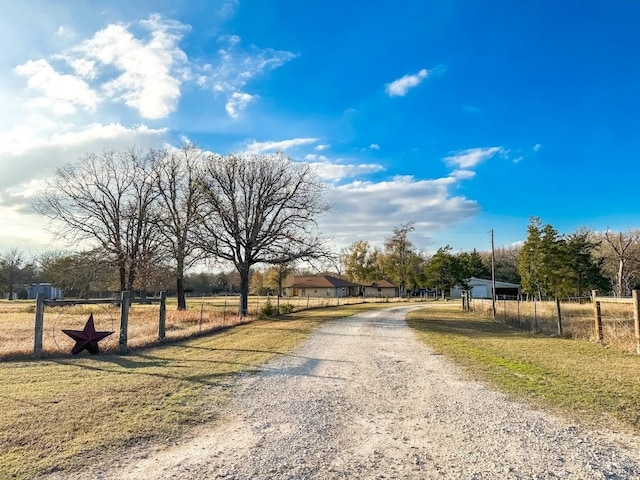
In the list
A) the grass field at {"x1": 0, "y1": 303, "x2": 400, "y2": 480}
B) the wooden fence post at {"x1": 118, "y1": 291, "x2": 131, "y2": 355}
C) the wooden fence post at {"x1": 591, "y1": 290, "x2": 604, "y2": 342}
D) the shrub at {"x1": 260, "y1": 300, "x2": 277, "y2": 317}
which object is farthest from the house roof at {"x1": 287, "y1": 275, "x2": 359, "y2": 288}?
the grass field at {"x1": 0, "y1": 303, "x2": 400, "y2": 480}

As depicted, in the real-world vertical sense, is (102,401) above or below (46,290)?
below

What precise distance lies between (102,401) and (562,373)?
24.6 ft

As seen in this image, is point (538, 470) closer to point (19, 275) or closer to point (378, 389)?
point (378, 389)

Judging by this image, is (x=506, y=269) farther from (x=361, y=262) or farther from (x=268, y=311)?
(x=268, y=311)

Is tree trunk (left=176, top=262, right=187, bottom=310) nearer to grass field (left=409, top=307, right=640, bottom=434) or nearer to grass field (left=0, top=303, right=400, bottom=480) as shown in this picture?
grass field (left=0, top=303, right=400, bottom=480)

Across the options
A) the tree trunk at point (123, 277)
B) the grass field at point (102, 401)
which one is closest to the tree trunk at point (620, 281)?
the tree trunk at point (123, 277)

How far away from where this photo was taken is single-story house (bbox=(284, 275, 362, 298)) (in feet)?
242

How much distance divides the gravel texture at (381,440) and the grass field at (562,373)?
0.55 metres

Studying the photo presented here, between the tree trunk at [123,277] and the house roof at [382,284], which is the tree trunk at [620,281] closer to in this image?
the house roof at [382,284]

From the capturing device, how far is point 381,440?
4430 mm

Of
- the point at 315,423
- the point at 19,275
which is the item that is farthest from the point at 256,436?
the point at 19,275

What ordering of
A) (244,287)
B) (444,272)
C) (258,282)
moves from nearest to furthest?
(244,287) → (444,272) → (258,282)

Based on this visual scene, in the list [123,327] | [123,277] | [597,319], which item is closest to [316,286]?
[123,277]

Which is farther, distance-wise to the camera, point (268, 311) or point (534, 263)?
point (534, 263)
